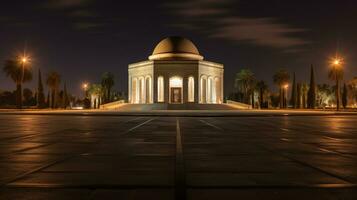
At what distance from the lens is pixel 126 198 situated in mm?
5934

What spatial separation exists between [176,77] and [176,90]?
12.6 ft

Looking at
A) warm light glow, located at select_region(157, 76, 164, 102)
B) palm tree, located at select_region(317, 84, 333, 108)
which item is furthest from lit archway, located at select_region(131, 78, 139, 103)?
palm tree, located at select_region(317, 84, 333, 108)

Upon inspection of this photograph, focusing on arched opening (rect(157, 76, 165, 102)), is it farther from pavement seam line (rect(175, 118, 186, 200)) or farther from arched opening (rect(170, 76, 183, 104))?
pavement seam line (rect(175, 118, 186, 200))

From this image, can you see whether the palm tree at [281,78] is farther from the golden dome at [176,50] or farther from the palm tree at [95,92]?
the palm tree at [95,92]

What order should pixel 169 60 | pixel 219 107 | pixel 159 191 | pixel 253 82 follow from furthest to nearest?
pixel 253 82
pixel 169 60
pixel 219 107
pixel 159 191

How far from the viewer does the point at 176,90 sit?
282ft

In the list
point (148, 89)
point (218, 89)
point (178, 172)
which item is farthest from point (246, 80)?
point (178, 172)

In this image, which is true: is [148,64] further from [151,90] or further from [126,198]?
[126,198]

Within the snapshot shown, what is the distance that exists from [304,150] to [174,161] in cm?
476

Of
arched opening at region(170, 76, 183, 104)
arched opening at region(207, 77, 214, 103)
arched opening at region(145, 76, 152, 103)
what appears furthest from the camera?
arched opening at region(207, 77, 214, 103)

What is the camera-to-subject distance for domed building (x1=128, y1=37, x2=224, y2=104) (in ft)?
271

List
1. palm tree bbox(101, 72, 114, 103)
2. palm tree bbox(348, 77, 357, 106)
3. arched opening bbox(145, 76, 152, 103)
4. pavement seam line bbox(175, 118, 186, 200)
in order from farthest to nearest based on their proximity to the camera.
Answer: palm tree bbox(348, 77, 357, 106), palm tree bbox(101, 72, 114, 103), arched opening bbox(145, 76, 152, 103), pavement seam line bbox(175, 118, 186, 200)

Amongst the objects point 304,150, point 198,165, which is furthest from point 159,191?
point 304,150

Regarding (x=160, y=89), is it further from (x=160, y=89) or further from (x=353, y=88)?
(x=353, y=88)
